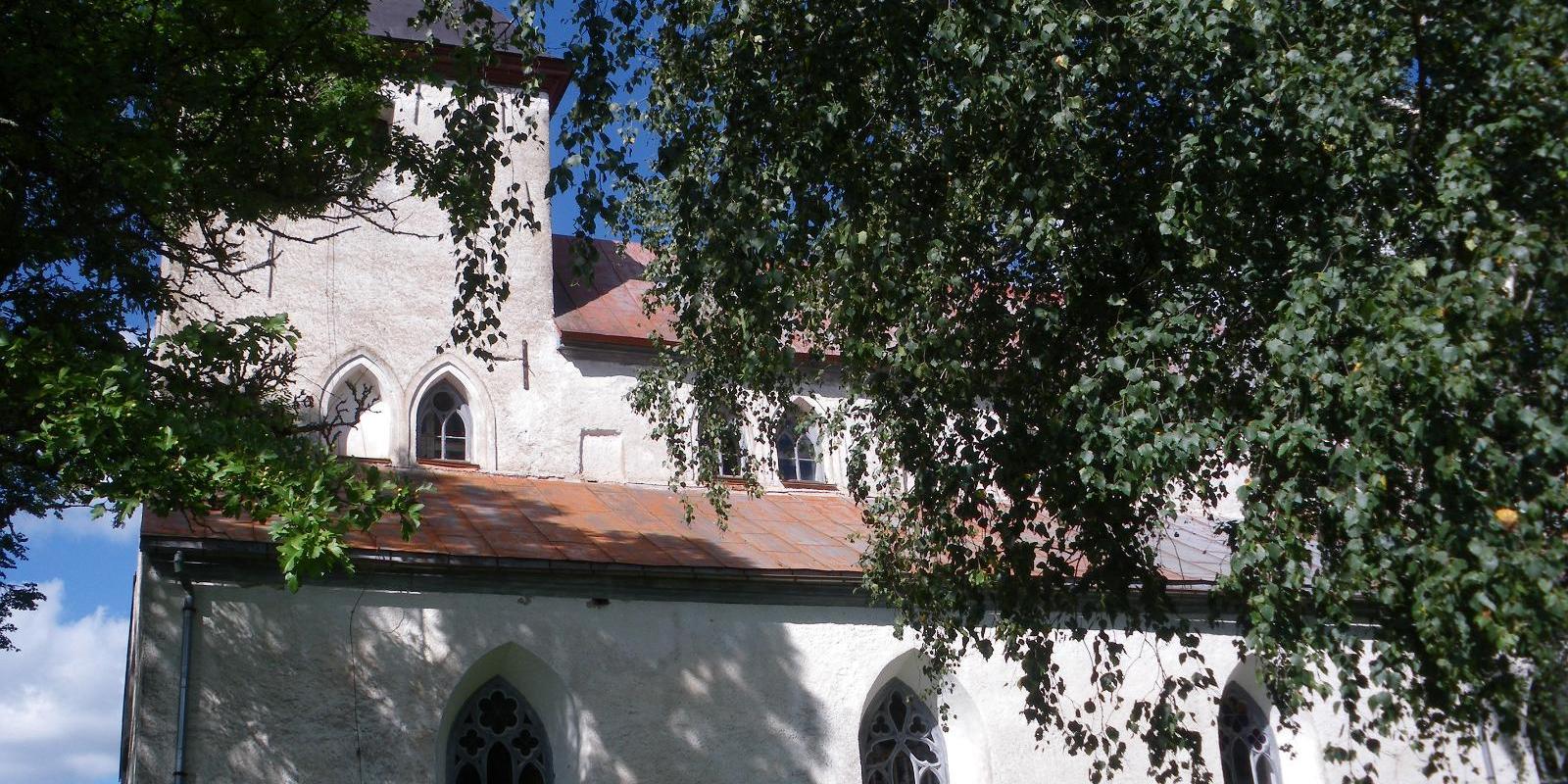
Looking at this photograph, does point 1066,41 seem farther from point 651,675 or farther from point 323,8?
point 651,675

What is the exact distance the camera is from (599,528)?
11.7 m

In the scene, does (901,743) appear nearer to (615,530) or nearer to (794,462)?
(615,530)

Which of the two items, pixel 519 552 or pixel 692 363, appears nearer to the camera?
pixel 692 363

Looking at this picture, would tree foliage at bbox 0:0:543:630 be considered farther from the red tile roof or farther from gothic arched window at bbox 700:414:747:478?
gothic arched window at bbox 700:414:747:478

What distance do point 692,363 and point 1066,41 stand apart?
4356mm

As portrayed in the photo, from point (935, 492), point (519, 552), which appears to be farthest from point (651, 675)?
point (935, 492)

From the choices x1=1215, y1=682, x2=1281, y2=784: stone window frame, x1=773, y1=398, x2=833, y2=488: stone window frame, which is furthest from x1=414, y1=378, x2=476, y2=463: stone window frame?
x1=1215, y1=682, x2=1281, y2=784: stone window frame

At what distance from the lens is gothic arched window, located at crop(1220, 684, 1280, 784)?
1297cm

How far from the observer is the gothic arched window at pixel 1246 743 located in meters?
13.0

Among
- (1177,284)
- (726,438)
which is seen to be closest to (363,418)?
(726,438)

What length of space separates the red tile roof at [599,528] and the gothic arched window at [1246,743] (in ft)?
13.8

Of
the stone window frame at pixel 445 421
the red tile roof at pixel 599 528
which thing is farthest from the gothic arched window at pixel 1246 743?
the stone window frame at pixel 445 421

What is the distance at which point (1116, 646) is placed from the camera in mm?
7016

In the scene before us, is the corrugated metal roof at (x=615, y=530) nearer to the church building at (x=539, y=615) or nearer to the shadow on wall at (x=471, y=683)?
the church building at (x=539, y=615)
